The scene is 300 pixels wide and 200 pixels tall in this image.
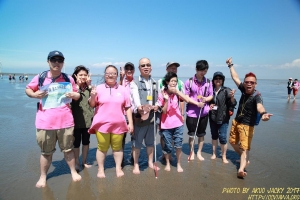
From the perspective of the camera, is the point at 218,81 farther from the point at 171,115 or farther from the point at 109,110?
the point at 109,110

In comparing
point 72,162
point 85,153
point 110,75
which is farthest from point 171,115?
point 72,162

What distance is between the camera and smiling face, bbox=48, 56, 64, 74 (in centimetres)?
334

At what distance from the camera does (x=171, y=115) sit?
13.4ft

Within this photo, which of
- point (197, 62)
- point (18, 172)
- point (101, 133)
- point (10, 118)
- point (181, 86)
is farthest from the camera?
point (10, 118)

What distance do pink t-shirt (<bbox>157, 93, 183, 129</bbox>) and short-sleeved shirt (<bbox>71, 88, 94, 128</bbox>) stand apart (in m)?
1.56

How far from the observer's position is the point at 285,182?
12.3 feet

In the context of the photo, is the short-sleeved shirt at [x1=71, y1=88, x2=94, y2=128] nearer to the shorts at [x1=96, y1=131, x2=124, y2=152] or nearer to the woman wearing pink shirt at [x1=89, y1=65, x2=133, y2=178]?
the woman wearing pink shirt at [x1=89, y1=65, x2=133, y2=178]

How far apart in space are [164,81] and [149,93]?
16.8 inches

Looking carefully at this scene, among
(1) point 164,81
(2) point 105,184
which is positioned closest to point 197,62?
(1) point 164,81

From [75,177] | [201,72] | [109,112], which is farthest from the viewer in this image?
[201,72]

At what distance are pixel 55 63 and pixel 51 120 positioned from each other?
103 centimetres

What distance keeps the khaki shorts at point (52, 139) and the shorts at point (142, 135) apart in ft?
4.35

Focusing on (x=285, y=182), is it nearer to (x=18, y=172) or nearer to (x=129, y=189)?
(x=129, y=189)

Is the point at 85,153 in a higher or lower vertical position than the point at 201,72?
lower
